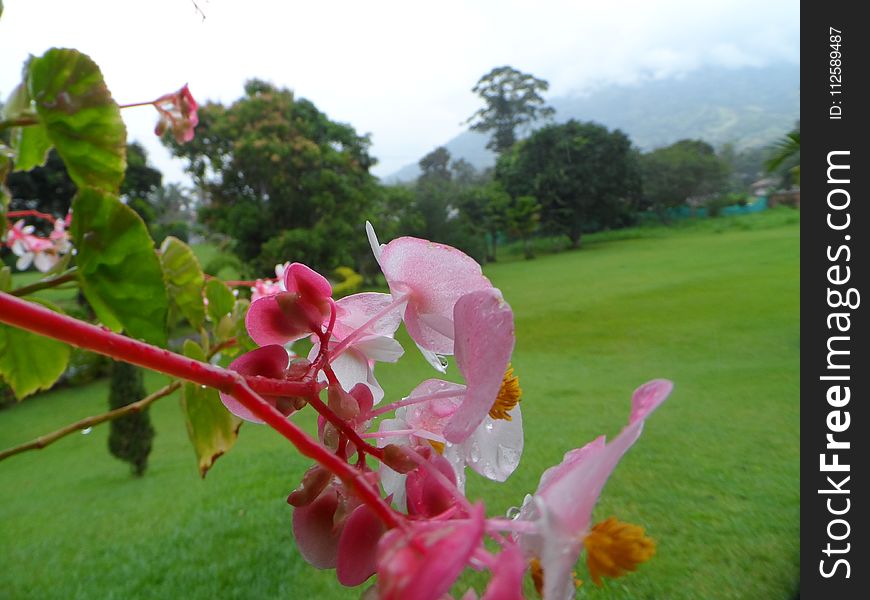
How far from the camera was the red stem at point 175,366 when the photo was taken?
0.31ft

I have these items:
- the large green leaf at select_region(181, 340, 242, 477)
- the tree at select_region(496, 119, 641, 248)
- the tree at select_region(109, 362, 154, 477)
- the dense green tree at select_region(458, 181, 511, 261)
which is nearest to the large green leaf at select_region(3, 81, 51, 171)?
the large green leaf at select_region(181, 340, 242, 477)

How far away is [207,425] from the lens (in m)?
0.37

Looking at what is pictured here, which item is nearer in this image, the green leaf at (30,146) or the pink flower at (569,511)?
the pink flower at (569,511)

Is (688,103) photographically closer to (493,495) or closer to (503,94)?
(503,94)

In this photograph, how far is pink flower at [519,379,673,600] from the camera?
0.34ft

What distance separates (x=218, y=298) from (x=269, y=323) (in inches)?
17.0

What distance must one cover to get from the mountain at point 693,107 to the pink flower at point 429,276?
46.3 feet

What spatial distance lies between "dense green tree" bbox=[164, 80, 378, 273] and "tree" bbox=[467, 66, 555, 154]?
21.5ft

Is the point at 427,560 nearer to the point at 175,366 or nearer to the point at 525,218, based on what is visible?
the point at 175,366

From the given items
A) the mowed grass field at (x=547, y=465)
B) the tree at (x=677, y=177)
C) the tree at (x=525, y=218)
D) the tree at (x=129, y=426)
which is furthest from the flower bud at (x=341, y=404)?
the tree at (x=677, y=177)

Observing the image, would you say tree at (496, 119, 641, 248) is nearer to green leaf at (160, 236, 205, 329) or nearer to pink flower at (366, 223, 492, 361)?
green leaf at (160, 236, 205, 329)

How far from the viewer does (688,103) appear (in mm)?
22062
